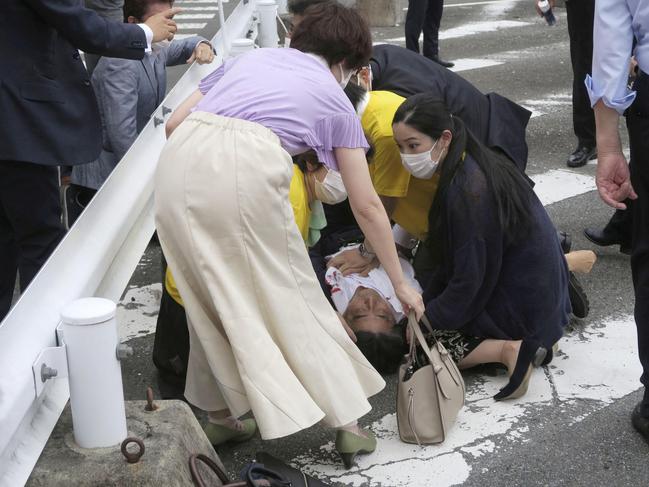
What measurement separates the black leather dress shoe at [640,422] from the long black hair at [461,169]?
0.77 m

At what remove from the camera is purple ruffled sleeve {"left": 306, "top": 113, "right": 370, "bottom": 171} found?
328 cm

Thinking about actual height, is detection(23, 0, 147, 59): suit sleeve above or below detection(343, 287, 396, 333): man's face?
above

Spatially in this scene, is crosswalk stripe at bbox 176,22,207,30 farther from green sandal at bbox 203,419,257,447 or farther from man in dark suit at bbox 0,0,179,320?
green sandal at bbox 203,419,257,447

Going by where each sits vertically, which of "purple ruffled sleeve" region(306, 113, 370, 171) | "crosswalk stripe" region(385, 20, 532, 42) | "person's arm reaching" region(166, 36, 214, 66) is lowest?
"crosswalk stripe" region(385, 20, 532, 42)

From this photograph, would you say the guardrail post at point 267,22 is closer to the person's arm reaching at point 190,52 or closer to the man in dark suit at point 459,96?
the person's arm reaching at point 190,52

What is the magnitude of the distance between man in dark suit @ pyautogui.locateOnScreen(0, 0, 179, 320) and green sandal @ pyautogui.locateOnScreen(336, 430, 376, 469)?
1263 mm

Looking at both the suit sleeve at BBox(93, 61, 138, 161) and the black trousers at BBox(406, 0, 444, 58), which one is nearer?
the suit sleeve at BBox(93, 61, 138, 161)

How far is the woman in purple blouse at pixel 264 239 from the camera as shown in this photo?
3.08 metres

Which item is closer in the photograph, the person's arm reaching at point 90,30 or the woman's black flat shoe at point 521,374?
the person's arm reaching at point 90,30

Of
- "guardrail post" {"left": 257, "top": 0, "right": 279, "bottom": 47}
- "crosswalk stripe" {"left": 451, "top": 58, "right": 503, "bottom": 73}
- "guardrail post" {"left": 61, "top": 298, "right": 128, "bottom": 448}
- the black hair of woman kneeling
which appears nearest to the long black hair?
the black hair of woman kneeling

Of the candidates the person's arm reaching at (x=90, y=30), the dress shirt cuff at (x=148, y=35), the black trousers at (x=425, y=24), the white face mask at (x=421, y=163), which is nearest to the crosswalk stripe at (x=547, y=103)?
the black trousers at (x=425, y=24)

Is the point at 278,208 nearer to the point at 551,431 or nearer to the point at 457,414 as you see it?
the point at 457,414

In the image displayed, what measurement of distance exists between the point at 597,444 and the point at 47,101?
2.22 m

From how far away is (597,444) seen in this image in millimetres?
Answer: 3477
